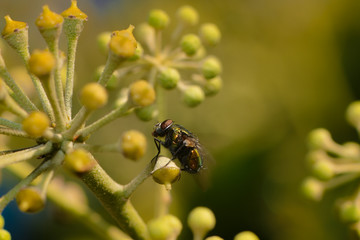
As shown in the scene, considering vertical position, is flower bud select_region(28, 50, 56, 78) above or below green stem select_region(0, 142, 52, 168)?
above

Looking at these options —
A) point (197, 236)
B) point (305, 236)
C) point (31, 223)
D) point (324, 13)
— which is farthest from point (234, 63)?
point (197, 236)

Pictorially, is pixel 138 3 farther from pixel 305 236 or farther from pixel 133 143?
pixel 133 143

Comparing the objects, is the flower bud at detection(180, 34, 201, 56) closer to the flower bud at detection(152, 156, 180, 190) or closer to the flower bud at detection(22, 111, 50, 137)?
the flower bud at detection(152, 156, 180, 190)

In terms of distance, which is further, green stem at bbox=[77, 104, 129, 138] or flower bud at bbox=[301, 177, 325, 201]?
flower bud at bbox=[301, 177, 325, 201]

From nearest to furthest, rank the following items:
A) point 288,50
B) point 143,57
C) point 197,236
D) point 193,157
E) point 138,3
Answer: point 197,236
point 193,157
point 143,57
point 288,50
point 138,3

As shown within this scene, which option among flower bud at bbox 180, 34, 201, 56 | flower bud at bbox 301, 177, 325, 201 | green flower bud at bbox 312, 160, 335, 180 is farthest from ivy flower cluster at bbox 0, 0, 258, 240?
flower bud at bbox 301, 177, 325, 201

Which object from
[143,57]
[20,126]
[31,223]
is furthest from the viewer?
[31,223]

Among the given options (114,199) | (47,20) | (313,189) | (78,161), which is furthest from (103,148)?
(313,189)
